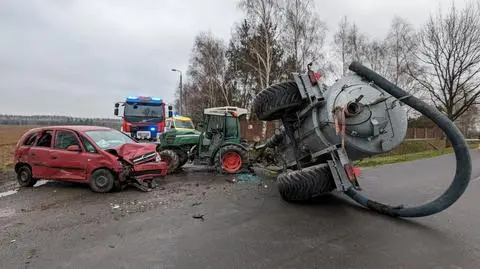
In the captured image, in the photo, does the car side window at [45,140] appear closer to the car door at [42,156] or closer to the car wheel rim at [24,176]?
the car door at [42,156]

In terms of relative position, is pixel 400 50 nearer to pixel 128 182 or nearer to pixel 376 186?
pixel 376 186

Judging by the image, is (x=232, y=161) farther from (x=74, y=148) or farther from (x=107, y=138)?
(x=74, y=148)

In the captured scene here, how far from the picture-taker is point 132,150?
922 centimetres

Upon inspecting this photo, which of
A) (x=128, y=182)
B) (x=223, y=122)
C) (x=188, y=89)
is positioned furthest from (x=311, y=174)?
(x=188, y=89)

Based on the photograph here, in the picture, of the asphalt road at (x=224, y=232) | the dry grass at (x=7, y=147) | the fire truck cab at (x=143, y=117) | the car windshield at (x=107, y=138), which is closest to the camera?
the asphalt road at (x=224, y=232)

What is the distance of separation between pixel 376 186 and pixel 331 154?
3626 mm

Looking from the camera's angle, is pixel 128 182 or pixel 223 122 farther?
pixel 223 122

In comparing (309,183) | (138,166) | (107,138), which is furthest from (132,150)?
(309,183)

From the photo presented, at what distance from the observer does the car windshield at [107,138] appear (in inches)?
362

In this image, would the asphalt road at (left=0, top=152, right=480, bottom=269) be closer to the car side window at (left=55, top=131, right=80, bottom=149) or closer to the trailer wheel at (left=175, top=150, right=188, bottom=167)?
the car side window at (left=55, top=131, right=80, bottom=149)

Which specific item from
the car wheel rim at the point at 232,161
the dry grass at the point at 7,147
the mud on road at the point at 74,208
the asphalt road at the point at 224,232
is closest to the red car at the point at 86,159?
the mud on road at the point at 74,208

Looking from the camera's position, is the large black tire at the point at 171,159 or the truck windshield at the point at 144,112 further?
the truck windshield at the point at 144,112

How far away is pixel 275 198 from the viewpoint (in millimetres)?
7852

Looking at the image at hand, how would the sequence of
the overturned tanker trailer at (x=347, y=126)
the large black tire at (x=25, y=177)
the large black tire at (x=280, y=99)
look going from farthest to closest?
the large black tire at (x=25, y=177), the large black tire at (x=280, y=99), the overturned tanker trailer at (x=347, y=126)
